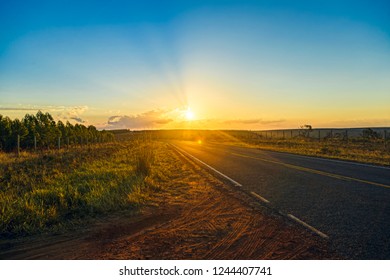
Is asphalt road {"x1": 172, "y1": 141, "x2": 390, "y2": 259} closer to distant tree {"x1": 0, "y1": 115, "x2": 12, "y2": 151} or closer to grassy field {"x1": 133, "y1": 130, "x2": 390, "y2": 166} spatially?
grassy field {"x1": 133, "y1": 130, "x2": 390, "y2": 166}

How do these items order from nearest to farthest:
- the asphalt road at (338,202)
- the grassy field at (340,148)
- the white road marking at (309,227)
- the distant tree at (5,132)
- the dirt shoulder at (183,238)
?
the dirt shoulder at (183,238) → the asphalt road at (338,202) → the white road marking at (309,227) → the grassy field at (340,148) → the distant tree at (5,132)

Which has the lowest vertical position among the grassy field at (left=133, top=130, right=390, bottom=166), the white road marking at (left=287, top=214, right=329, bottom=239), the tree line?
the grassy field at (left=133, top=130, right=390, bottom=166)

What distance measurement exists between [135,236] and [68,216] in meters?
2.21

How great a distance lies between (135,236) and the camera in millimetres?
4672

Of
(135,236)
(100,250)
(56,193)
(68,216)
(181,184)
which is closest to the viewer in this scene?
(100,250)

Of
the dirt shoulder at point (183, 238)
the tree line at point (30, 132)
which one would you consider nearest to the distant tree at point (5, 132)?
the tree line at point (30, 132)

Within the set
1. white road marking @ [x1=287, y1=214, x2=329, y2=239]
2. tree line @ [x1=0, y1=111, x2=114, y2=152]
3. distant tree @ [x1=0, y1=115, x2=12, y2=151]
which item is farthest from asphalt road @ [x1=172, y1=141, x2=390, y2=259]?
distant tree @ [x1=0, y1=115, x2=12, y2=151]

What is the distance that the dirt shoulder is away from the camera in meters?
3.92

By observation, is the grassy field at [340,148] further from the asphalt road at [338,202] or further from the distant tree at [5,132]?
the distant tree at [5,132]

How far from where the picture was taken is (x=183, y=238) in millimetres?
4480

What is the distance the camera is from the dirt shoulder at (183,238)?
12.9ft

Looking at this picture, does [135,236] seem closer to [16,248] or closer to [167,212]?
[167,212]

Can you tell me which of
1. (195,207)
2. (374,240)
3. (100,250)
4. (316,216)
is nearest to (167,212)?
(195,207)
